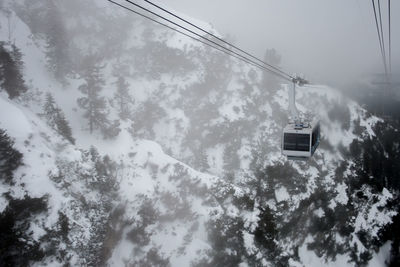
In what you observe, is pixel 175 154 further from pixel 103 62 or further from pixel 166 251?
pixel 103 62

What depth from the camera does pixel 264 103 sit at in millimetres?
68875

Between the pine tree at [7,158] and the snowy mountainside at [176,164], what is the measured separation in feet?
2.22

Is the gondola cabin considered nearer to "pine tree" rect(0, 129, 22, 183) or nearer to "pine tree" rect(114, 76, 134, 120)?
"pine tree" rect(0, 129, 22, 183)

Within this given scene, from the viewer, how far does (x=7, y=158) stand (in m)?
25.5

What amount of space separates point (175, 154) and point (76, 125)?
20.5 meters

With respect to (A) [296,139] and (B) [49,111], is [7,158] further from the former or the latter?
(A) [296,139]

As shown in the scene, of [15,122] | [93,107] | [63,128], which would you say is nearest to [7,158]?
[15,122]

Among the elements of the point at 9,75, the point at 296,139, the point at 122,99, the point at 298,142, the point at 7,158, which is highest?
the point at 122,99

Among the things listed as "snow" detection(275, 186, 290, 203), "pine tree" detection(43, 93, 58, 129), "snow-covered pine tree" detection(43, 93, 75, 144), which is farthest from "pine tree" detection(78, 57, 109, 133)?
"snow" detection(275, 186, 290, 203)

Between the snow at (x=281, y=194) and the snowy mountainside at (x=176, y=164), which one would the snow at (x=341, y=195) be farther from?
the snow at (x=281, y=194)

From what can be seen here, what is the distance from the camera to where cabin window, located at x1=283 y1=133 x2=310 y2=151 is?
1971 centimetres

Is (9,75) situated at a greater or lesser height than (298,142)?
greater

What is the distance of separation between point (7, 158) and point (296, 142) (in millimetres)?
28447

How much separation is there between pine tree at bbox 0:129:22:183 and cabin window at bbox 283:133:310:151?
88.8 ft
